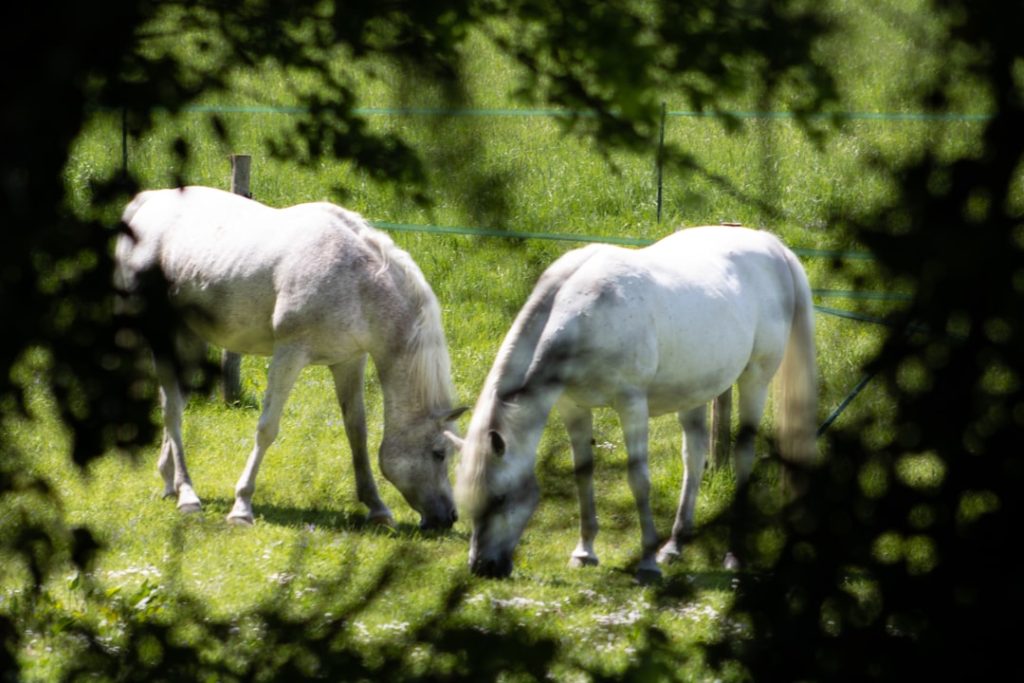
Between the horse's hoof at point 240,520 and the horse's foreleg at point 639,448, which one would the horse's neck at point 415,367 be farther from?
the horse's foreleg at point 639,448

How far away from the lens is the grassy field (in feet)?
7.29

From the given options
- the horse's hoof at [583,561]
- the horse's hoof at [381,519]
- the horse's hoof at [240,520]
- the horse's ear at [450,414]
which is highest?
the horse's ear at [450,414]

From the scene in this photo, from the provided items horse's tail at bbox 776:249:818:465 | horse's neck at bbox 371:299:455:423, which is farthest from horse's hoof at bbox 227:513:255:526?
horse's tail at bbox 776:249:818:465

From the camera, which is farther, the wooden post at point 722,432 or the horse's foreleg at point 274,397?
the wooden post at point 722,432

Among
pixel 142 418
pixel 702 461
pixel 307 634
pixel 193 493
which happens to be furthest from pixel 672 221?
pixel 142 418

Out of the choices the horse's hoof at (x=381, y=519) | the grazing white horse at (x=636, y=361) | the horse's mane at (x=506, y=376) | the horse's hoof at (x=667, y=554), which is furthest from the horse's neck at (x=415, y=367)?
the horse's hoof at (x=667, y=554)

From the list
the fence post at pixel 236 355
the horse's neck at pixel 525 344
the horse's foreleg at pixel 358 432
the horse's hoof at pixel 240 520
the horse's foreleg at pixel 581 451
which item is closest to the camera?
the horse's neck at pixel 525 344

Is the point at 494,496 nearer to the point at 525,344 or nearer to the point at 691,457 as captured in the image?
the point at 525,344

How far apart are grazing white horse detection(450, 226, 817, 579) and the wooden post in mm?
638

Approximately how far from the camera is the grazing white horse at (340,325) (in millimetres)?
7148

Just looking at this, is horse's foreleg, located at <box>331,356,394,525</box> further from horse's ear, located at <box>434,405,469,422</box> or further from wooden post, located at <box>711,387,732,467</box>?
wooden post, located at <box>711,387,732,467</box>

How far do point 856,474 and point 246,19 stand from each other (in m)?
1.29

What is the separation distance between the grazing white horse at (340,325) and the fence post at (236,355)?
3.74ft

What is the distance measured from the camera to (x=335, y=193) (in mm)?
2535
